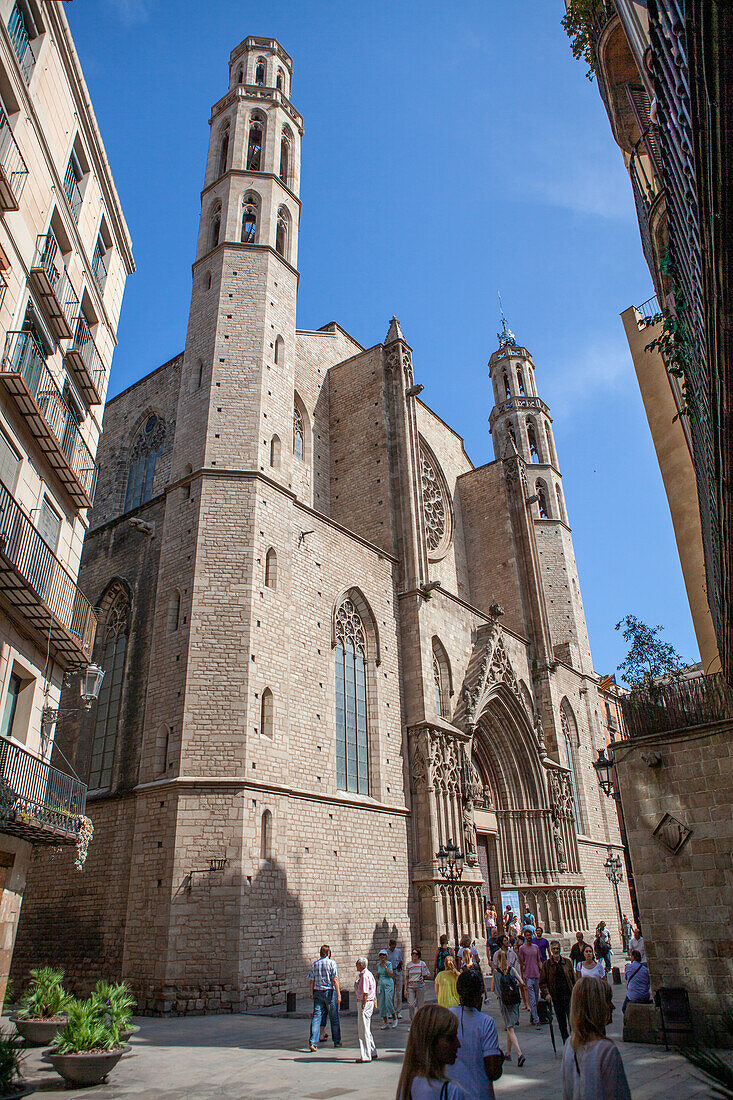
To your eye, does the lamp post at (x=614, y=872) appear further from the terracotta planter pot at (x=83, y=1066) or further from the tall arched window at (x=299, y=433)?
the terracotta planter pot at (x=83, y=1066)

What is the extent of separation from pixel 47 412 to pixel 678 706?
10.6 metres

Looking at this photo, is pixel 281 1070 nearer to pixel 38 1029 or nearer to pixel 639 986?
pixel 38 1029

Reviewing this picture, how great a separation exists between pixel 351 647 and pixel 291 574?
9.45 feet

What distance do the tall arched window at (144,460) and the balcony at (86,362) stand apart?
822 cm

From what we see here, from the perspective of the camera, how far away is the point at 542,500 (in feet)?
117

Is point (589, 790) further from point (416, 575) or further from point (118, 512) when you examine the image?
point (118, 512)

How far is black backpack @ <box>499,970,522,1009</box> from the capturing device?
8648 millimetres

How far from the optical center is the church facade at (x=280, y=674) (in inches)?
497

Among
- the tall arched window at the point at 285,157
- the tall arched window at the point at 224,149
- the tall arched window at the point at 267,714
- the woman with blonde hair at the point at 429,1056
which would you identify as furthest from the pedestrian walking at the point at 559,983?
the tall arched window at the point at 224,149

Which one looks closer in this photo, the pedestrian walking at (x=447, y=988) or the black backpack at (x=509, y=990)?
the pedestrian walking at (x=447, y=988)

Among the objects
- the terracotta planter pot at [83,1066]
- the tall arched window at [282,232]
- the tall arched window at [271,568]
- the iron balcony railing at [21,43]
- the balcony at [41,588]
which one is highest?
the tall arched window at [282,232]

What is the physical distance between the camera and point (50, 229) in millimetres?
11805

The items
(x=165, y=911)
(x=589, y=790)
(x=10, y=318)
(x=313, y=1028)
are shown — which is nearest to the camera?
(x=313, y=1028)

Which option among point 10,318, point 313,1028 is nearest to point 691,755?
point 313,1028
